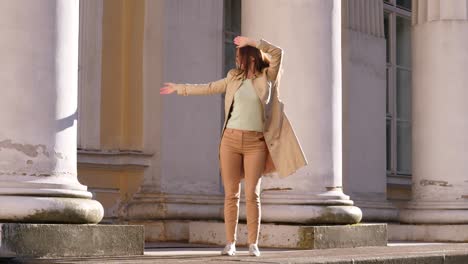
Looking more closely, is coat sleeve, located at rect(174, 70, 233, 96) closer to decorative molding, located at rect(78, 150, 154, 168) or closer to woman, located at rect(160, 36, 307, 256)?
woman, located at rect(160, 36, 307, 256)

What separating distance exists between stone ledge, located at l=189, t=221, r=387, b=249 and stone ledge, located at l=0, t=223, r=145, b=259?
2.35 metres

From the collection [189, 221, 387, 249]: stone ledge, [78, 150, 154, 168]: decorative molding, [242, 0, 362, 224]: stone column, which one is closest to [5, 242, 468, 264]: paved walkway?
[189, 221, 387, 249]: stone ledge

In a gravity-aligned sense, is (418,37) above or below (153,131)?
above

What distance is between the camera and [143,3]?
12.3 meters

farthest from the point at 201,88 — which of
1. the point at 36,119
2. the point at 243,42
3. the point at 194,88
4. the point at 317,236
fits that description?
the point at 317,236

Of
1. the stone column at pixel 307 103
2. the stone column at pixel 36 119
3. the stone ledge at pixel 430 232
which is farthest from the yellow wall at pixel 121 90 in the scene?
the stone column at pixel 36 119

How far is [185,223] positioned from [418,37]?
182 inches

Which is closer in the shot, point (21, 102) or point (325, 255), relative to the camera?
point (21, 102)

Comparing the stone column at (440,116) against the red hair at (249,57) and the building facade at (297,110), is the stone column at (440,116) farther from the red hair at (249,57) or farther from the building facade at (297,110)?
the red hair at (249,57)

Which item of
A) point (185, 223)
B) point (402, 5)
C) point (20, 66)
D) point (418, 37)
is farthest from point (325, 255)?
point (402, 5)

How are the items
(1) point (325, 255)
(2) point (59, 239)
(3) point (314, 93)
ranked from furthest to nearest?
(3) point (314, 93)
(1) point (325, 255)
(2) point (59, 239)

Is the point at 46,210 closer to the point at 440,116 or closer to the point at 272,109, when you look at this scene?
the point at 272,109

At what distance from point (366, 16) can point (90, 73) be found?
5.11 metres

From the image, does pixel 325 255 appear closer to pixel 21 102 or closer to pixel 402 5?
pixel 21 102
